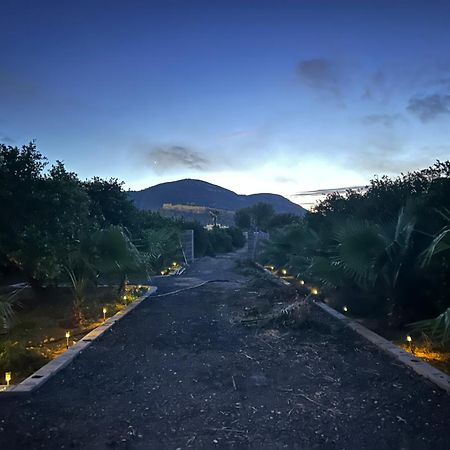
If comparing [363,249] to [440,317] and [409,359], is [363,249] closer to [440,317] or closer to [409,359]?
[409,359]

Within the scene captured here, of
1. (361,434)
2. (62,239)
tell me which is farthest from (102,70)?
(361,434)

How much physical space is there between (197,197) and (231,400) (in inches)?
3390

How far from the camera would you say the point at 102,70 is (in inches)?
435

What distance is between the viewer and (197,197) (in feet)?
294

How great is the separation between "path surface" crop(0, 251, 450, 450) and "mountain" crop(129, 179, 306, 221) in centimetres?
7395

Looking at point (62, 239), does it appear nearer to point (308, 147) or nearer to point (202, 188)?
point (308, 147)

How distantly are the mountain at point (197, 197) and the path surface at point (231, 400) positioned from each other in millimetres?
73952

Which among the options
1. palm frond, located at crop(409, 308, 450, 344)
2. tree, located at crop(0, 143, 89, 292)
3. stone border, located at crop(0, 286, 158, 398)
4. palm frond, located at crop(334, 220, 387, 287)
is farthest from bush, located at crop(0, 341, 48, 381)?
palm frond, located at crop(334, 220, 387, 287)

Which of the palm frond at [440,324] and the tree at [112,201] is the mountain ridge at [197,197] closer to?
the tree at [112,201]

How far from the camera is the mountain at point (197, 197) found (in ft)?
275

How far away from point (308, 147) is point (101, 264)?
1370 centimetres

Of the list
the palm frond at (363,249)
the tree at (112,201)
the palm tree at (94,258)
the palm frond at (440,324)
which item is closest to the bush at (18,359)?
the palm tree at (94,258)

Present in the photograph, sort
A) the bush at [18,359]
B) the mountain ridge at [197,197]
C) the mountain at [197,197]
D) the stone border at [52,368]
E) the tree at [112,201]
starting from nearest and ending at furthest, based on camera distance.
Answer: the stone border at [52,368] < the bush at [18,359] < the tree at [112,201] < the mountain at [197,197] < the mountain ridge at [197,197]

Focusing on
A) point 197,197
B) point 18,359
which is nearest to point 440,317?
point 18,359
